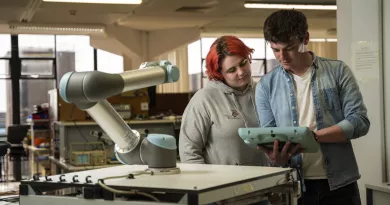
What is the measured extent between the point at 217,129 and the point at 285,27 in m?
0.55

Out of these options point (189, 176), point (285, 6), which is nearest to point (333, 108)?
point (189, 176)

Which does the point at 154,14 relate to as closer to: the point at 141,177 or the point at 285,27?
the point at 285,27

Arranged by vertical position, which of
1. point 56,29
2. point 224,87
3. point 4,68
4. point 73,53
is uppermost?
point 56,29

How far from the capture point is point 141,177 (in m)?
1.51

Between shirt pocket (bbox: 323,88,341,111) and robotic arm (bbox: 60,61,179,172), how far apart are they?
0.60 meters

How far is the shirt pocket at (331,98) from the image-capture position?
1999mm

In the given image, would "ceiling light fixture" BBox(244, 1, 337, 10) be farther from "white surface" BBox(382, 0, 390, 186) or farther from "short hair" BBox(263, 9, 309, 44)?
"short hair" BBox(263, 9, 309, 44)

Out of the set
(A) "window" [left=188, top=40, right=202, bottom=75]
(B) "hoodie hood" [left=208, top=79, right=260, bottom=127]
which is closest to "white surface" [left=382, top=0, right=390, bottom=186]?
(B) "hoodie hood" [left=208, top=79, right=260, bottom=127]

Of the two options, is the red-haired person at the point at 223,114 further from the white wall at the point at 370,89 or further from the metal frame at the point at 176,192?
the white wall at the point at 370,89

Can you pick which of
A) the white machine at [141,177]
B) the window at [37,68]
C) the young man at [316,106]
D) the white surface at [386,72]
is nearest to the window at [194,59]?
the window at [37,68]

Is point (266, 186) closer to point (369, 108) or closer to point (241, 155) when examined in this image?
point (241, 155)

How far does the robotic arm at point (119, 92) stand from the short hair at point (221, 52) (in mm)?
697

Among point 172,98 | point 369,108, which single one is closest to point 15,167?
point 172,98

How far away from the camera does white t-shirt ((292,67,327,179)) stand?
6.59 feet
